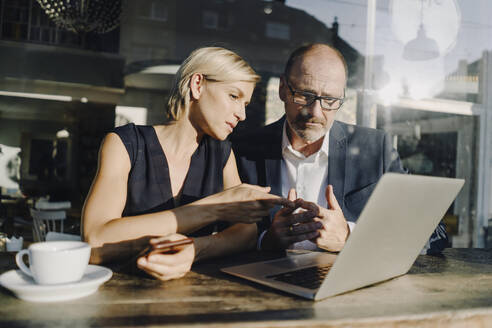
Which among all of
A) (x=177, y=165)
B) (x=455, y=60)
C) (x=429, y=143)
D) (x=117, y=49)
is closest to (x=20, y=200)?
(x=117, y=49)

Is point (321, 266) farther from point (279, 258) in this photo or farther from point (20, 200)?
point (20, 200)

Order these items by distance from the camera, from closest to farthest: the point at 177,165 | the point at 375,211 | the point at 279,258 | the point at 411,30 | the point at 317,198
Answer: the point at 375,211
the point at 279,258
the point at 177,165
the point at 317,198
the point at 411,30

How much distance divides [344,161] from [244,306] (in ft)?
4.43

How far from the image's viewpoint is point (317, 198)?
201cm

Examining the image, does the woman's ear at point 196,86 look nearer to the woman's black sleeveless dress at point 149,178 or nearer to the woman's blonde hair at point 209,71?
the woman's blonde hair at point 209,71

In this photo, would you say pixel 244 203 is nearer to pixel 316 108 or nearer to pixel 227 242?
pixel 227 242

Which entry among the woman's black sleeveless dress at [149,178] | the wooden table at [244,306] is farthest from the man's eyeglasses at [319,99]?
the wooden table at [244,306]

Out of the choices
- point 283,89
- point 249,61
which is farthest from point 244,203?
point 249,61

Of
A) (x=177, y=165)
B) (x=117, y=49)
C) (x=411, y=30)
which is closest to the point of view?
(x=177, y=165)

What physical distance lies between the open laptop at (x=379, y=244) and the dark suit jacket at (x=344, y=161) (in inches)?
35.0

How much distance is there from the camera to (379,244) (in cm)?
82

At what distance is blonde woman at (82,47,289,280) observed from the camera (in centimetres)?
114

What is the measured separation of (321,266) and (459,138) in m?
3.77

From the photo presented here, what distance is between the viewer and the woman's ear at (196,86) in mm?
1566
